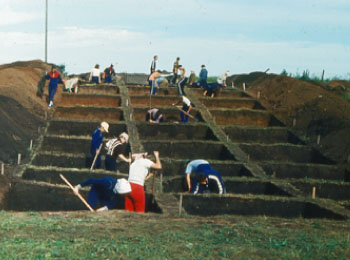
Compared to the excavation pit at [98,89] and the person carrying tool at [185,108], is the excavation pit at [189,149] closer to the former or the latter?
the person carrying tool at [185,108]

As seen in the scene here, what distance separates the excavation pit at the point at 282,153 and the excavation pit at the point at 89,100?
1125 cm

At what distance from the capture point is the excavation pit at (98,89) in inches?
1427

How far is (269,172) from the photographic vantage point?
2130cm

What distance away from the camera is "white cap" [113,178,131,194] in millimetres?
13680

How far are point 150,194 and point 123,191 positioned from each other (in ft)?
7.72

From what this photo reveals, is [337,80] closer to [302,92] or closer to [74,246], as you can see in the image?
[302,92]

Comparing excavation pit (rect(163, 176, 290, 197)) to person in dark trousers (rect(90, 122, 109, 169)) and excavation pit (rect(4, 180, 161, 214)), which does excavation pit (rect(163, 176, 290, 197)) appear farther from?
excavation pit (rect(4, 180, 161, 214))

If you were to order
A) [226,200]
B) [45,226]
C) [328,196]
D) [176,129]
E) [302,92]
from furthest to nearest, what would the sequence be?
1. [302,92]
2. [176,129]
3. [328,196]
4. [226,200]
5. [45,226]

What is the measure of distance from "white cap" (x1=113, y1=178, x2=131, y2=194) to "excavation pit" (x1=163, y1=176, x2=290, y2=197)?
15.2 feet

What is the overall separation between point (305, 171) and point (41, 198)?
31.9 ft

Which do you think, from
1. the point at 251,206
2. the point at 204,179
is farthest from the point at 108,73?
the point at 251,206

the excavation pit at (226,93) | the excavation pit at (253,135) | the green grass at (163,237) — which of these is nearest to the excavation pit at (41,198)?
the green grass at (163,237)

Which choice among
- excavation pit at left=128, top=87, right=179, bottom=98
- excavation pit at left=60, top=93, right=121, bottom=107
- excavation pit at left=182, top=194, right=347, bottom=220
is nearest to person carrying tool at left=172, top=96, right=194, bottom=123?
Result: excavation pit at left=60, top=93, right=121, bottom=107

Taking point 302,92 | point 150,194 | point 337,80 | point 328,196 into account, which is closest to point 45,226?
point 150,194
